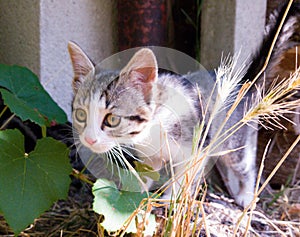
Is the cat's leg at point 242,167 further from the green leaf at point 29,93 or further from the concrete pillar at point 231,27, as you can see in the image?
the green leaf at point 29,93

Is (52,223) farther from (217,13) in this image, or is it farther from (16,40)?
A: (217,13)

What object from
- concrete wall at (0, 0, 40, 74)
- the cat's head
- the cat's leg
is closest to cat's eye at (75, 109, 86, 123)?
the cat's head

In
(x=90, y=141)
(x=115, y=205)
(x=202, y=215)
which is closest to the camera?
(x=202, y=215)

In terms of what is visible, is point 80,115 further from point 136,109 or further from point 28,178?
point 28,178

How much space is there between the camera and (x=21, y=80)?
1640 mm

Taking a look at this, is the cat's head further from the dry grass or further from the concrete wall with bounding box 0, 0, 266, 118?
the concrete wall with bounding box 0, 0, 266, 118

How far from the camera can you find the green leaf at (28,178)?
1294 mm

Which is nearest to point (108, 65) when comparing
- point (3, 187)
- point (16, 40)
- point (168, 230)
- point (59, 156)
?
point (16, 40)

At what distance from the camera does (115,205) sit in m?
1.32

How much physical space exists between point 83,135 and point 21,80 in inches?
13.4

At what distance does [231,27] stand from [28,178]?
3.46 feet

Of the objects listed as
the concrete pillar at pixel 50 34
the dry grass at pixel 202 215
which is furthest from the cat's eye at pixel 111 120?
the concrete pillar at pixel 50 34

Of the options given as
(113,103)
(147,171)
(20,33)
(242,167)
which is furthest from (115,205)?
(20,33)

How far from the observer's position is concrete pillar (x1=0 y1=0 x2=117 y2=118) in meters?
1.87
